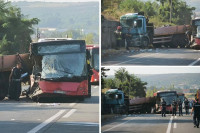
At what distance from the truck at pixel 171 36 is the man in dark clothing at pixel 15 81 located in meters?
5.36

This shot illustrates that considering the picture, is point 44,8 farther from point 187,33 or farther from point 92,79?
point 187,33

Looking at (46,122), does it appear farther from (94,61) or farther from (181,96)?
(181,96)

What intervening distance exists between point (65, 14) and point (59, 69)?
121cm

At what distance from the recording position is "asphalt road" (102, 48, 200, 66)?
1216cm

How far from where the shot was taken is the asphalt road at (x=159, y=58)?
39.9ft

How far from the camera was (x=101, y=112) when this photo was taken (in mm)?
12242

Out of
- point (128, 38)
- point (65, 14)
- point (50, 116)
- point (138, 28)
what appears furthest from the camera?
point (65, 14)

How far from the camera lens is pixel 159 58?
1228 centimetres

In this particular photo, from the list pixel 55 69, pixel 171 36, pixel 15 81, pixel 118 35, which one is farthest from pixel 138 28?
pixel 15 81

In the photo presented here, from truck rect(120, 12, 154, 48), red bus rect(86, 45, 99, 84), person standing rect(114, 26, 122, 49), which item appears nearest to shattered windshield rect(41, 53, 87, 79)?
red bus rect(86, 45, 99, 84)

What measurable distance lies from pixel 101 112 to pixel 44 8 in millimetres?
5240

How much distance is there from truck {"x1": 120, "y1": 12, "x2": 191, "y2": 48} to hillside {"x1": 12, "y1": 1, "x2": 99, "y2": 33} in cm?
351

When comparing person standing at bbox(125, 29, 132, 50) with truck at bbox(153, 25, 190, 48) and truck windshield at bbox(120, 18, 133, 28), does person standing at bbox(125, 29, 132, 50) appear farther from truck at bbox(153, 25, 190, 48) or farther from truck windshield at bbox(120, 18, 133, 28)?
truck at bbox(153, 25, 190, 48)

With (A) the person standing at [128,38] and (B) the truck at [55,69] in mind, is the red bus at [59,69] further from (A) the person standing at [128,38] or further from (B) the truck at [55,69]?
(A) the person standing at [128,38]
